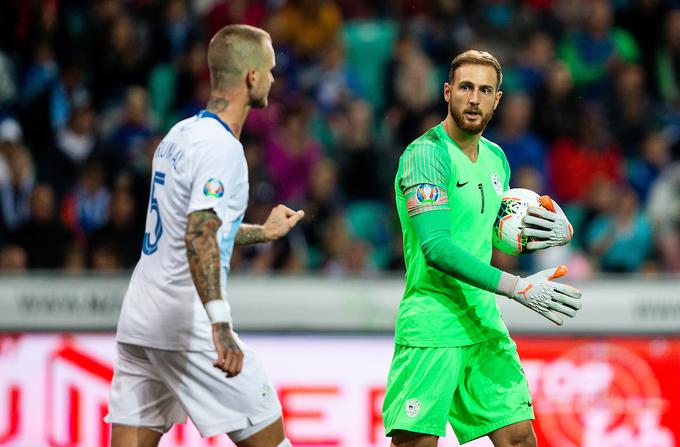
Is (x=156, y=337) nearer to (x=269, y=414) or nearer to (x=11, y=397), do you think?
(x=269, y=414)

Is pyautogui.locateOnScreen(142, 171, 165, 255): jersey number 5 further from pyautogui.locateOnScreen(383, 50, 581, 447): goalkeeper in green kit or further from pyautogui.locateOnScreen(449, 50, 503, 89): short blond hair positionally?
pyautogui.locateOnScreen(449, 50, 503, 89): short blond hair

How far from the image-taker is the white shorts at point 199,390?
448cm

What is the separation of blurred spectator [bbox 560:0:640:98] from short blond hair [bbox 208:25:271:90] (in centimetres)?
652

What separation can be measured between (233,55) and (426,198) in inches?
36.6

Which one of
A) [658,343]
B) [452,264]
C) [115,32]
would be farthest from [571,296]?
[115,32]

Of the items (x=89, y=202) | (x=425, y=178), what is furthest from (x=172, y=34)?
(x=425, y=178)

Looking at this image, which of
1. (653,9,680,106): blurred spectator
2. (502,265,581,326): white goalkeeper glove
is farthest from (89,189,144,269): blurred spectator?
(653,9,680,106): blurred spectator

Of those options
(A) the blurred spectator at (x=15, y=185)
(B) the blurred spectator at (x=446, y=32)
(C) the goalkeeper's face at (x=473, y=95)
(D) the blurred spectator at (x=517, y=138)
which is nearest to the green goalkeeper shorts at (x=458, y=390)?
(C) the goalkeeper's face at (x=473, y=95)

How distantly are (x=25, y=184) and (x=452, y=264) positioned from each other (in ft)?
18.2

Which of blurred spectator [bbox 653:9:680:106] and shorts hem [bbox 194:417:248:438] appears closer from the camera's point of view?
shorts hem [bbox 194:417:248:438]

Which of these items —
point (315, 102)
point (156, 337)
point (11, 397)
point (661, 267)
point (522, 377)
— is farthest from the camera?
point (315, 102)

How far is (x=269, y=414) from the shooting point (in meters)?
4.53

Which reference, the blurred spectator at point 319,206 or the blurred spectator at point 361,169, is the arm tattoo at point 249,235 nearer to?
the blurred spectator at point 319,206

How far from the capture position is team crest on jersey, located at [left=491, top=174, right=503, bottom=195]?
5.02m
